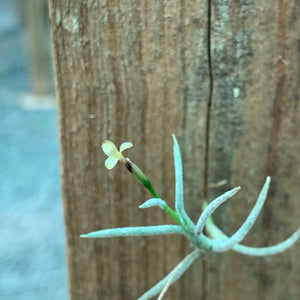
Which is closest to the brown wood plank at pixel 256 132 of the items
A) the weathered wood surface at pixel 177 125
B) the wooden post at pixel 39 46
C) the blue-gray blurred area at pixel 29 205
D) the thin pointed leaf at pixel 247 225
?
the weathered wood surface at pixel 177 125

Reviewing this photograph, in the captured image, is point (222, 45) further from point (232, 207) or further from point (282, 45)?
point (232, 207)

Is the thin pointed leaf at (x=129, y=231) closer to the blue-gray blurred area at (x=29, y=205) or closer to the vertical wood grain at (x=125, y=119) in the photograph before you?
the vertical wood grain at (x=125, y=119)

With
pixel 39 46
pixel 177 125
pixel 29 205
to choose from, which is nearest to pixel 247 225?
pixel 177 125

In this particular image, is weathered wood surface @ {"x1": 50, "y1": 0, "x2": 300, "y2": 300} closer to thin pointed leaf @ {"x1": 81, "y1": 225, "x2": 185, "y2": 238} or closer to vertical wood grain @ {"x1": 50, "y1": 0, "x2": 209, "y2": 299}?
vertical wood grain @ {"x1": 50, "y1": 0, "x2": 209, "y2": 299}

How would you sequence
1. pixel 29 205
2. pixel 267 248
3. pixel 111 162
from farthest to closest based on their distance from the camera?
pixel 29 205 → pixel 267 248 → pixel 111 162

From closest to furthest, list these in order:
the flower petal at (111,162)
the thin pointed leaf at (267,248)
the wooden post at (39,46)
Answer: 1. the flower petal at (111,162)
2. the thin pointed leaf at (267,248)
3. the wooden post at (39,46)

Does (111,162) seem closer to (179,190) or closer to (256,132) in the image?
(179,190)
